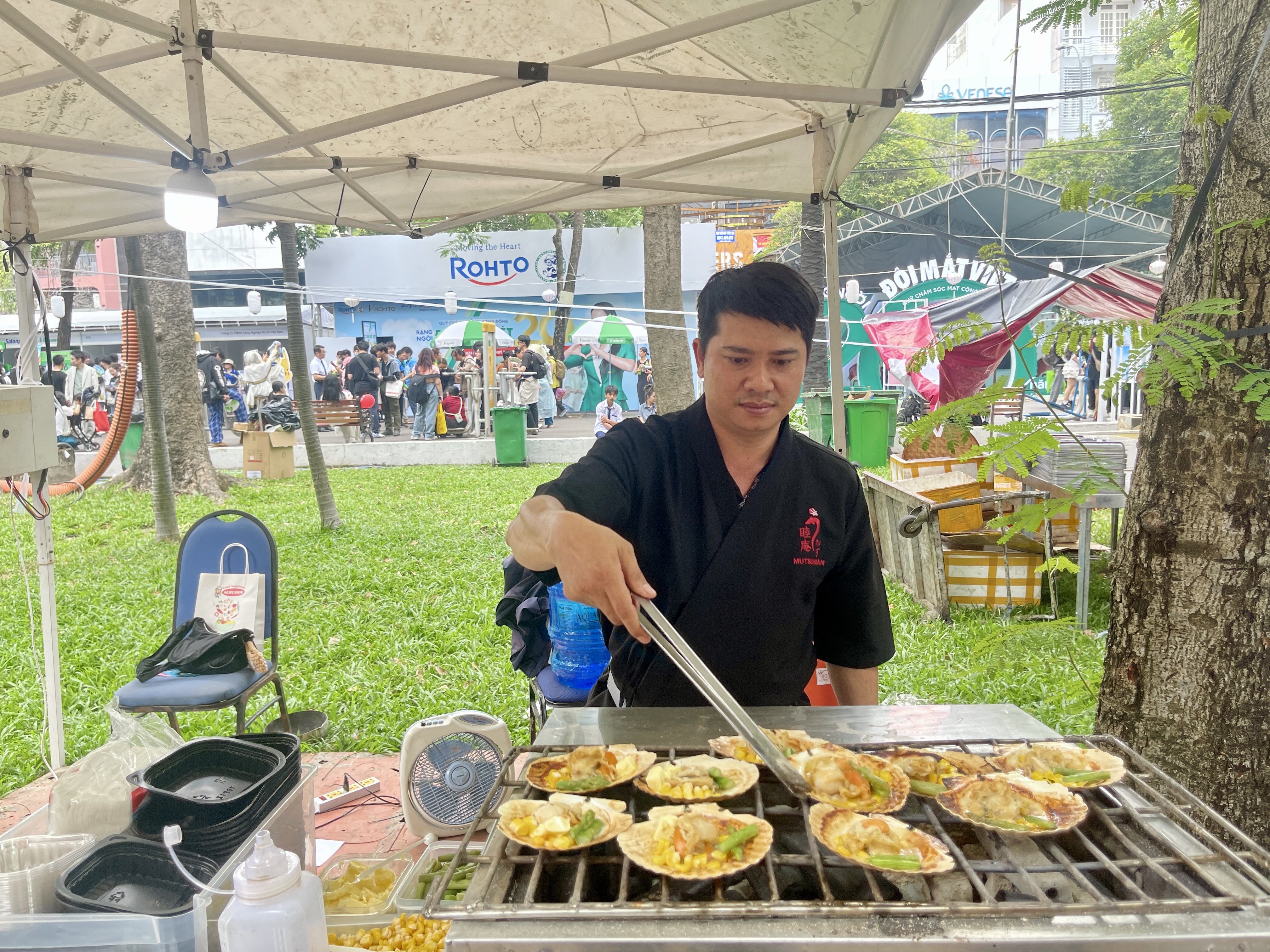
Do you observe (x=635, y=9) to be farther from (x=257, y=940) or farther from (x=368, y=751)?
Answer: (x=368, y=751)

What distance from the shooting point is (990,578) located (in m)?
6.53

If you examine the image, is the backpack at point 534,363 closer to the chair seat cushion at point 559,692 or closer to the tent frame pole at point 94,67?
the chair seat cushion at point 559,692

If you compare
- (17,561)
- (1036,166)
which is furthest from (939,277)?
(17,561)

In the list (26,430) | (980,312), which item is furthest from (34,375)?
(980,312)

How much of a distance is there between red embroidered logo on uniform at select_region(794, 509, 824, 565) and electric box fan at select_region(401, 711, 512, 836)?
5.12 feet

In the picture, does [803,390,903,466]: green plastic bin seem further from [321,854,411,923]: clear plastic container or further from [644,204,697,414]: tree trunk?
[321,854,411,923]: clear plastic container

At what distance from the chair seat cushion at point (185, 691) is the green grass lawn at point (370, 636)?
92cm

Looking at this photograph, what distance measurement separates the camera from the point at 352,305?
90.3 ft

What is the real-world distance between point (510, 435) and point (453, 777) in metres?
11.9

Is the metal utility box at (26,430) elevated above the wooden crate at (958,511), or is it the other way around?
the metal utility box at (26,430)

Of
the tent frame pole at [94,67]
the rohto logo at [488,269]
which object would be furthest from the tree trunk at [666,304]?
the rohto logo at [488,269]

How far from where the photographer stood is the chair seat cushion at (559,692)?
11.6 feet

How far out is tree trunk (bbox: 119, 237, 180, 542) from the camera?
29.1ft

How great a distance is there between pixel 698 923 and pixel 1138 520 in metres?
1.89
